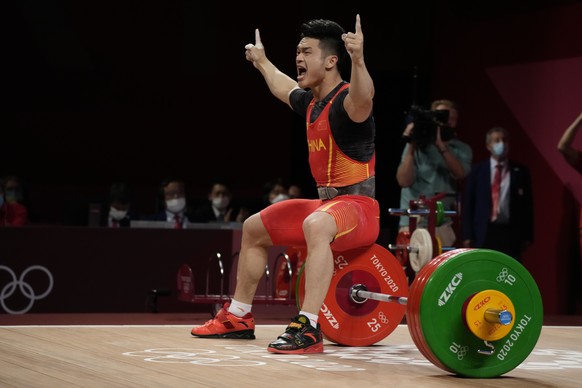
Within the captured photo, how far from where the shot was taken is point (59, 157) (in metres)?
11.7

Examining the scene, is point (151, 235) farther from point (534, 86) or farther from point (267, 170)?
point (267, 170)

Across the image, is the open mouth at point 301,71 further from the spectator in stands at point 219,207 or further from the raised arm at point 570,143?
the spectator in stands at point 219,207

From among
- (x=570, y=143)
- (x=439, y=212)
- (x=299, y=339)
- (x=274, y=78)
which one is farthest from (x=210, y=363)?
(x=570, y=143)

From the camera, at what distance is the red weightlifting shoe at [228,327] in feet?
16.2

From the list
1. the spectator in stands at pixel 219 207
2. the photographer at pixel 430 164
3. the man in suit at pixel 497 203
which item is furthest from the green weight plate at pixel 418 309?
the spectator in stands at pixel 219 207

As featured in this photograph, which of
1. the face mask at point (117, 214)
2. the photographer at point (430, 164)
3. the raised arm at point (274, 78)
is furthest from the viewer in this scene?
the face mask at point (117, 214)

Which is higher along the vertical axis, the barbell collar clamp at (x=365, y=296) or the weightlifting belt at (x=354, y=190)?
the weightlifting belt at (x=354, y=190)

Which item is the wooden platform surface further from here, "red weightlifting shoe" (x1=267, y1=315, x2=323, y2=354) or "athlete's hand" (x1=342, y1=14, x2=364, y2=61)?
"athlete's hand" (x1=342, y1=14, x2=364, y2=61)

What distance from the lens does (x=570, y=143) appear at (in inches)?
302

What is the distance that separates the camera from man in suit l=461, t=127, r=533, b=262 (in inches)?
326

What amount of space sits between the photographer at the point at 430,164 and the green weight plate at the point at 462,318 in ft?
10.3

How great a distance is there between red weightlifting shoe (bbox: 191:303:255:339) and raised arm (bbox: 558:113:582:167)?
3556 mm

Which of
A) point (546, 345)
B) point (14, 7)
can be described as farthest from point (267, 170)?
point (546, 345)

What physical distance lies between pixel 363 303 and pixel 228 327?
0.62 meters
